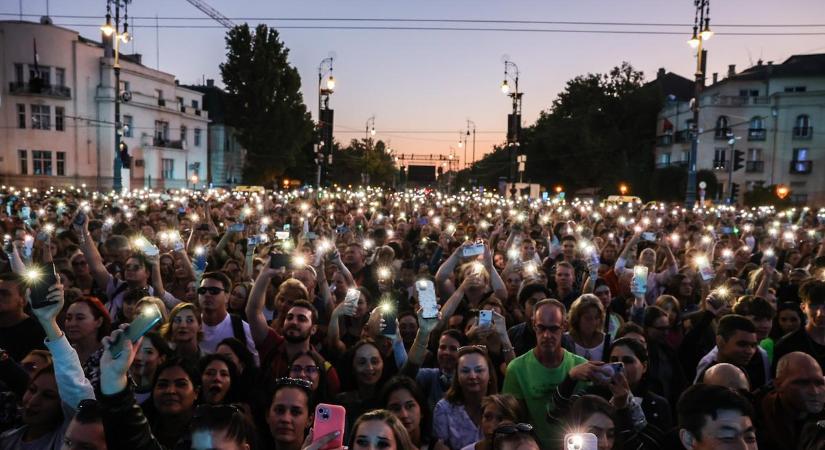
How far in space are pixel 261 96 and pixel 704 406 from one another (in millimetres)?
57151

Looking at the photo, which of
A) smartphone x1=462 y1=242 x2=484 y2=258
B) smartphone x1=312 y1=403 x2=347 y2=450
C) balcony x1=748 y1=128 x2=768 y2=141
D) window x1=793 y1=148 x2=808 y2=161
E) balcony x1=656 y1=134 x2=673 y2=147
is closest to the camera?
smartphone x1=312 y1=403 x2=347 y2=450

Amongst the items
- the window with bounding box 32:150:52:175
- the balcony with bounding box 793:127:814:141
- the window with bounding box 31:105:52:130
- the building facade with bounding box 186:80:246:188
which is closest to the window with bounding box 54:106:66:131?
the window with bounding box 31:105:52:130

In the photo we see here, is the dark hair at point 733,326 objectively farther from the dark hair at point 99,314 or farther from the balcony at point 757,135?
the balcony at point 757,135

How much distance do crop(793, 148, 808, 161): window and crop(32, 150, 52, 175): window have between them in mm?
61745

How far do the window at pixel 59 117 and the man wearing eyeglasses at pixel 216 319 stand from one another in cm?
4971

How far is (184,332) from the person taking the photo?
5.08 m

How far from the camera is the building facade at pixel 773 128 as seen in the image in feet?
178

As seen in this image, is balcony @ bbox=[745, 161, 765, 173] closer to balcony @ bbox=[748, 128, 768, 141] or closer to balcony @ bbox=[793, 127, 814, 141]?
balcony @ bbox=[748, 128, 768, 141]

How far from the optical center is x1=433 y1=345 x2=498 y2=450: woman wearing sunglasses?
4266mm

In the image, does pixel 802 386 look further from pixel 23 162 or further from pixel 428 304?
pixel 23 162

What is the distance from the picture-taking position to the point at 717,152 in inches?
2212

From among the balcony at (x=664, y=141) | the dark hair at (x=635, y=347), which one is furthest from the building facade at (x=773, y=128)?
the dark hair at (x=635, y=347)

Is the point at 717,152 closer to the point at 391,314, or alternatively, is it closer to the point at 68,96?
the point at 68,96

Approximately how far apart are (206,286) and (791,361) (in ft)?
14.8
